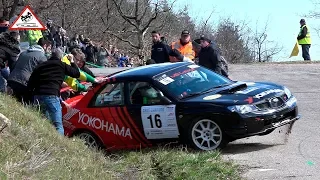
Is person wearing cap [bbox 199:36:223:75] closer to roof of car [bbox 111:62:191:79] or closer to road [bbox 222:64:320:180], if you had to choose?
road [bbox 222:64:320:180]

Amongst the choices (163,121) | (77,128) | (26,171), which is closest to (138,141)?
(163,121)

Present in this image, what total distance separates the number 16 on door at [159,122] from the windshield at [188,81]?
0.32 m

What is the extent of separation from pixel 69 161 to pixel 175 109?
3.17 m

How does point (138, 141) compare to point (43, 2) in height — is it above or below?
below

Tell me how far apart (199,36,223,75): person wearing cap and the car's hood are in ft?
9.40

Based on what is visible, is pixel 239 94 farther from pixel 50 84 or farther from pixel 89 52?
pixel 89 52

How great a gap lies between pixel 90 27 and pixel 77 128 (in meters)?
39.5

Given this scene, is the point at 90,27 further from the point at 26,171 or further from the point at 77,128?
the point at 26,171

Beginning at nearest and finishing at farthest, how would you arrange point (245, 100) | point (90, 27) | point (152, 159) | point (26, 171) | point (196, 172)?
point (26, 171)
point (196, 172)
point (152, 159)
point (245, 100)
point (90, 27)

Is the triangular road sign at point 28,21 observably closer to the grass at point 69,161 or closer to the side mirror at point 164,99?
the side mirror at point 164,99

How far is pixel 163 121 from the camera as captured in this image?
31.2ft

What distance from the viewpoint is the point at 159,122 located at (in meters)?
9.54

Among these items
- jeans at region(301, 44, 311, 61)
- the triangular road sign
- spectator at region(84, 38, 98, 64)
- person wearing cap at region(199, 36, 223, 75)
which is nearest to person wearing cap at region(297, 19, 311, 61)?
jeans at region(301, 44, 311, 61)

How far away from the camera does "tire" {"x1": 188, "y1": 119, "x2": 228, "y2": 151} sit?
924 cm
